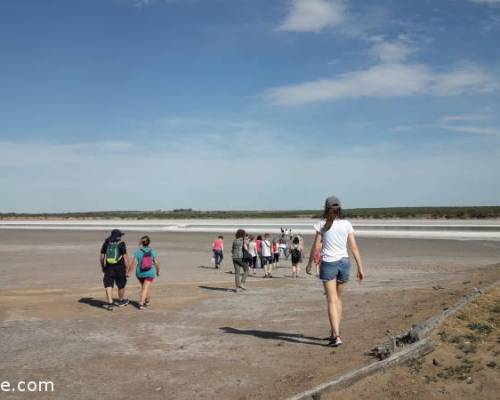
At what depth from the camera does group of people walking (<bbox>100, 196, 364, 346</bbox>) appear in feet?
26.6

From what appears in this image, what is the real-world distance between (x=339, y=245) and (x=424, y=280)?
Answer: 37.4 ft

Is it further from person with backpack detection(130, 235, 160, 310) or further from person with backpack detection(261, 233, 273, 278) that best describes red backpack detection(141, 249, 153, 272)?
person with backpack detection(261, 233, 273, 278)

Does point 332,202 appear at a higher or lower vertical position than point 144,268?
higher

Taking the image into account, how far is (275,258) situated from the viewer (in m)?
24.6

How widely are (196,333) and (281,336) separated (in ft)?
5.31

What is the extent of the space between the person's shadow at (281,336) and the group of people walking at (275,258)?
0.97 feet

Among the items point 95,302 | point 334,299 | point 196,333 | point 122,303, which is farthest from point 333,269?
point 95,302

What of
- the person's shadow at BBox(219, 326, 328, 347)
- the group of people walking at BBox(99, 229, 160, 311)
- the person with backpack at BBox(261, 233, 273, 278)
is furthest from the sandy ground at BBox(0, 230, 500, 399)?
the person with backpack at BBox(261, 233, 273, 278)

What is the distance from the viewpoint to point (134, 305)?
13.5 metres

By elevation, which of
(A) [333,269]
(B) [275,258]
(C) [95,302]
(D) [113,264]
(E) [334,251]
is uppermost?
(E) [334,251]

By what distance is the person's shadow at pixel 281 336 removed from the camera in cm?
901

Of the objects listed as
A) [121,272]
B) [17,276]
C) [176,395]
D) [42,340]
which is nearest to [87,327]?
[42,340]

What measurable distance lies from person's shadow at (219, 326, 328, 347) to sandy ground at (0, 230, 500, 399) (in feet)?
0.06

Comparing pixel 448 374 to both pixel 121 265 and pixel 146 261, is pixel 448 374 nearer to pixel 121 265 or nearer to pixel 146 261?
pixel 146 261
